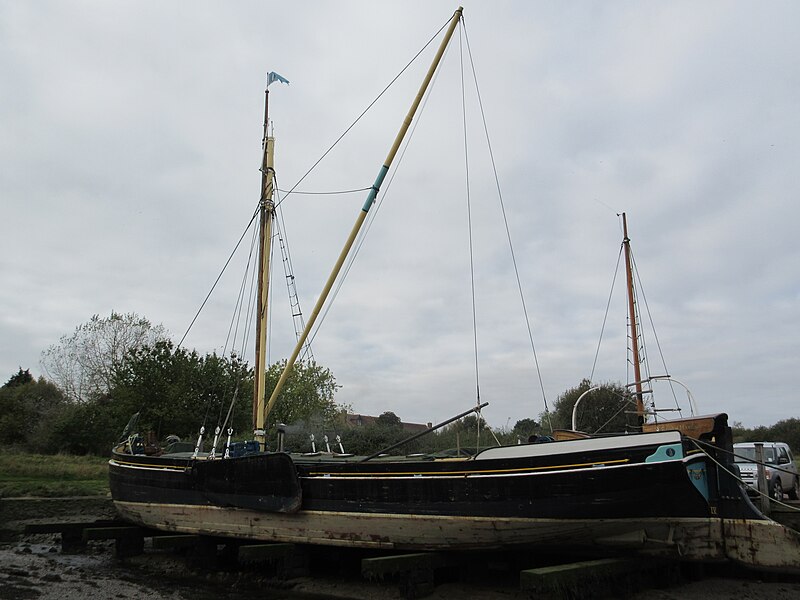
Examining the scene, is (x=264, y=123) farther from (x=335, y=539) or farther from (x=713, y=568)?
(x=713, y=568)

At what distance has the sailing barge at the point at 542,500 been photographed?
9.38 m

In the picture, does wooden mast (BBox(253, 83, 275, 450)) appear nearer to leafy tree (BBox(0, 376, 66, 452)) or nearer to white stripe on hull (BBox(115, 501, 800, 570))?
white stripe on hull (BBox(115, 501, 800, 570))

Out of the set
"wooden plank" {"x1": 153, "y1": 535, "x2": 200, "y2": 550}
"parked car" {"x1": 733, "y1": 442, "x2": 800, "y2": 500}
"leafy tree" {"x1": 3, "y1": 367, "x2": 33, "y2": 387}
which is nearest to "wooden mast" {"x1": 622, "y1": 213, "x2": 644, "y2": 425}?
"parked car" {"x1": 733, "y1": 442, "x2": 800, "y2": 500}

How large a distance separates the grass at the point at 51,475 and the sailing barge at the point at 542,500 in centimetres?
1305

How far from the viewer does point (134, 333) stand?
4631 centimetres

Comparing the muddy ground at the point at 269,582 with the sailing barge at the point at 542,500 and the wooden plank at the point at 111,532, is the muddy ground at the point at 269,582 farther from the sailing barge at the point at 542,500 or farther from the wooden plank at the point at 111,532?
the sailing barge at the point at 542,500

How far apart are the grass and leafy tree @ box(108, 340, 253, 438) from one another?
3.32 metres

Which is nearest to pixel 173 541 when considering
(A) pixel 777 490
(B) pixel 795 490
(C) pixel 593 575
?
(C) pixel 593 575

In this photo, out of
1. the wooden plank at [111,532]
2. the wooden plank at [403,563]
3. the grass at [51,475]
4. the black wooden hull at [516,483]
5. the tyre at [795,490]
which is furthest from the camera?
the grass at [51,475]

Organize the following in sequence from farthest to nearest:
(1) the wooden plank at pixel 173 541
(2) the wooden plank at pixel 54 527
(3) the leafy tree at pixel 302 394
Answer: (3) the leafy tree at pixel 302 394, (2) the wooden plank at pixel 54 527, (1) the wooden plank at pixel 173 541

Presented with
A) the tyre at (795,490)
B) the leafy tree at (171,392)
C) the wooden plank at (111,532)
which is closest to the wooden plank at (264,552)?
the wooden plank at (111,532)

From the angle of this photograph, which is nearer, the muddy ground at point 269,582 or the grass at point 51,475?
the muddy ground at point 269,582

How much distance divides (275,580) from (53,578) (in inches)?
188

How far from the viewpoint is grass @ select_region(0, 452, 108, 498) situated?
21.8 metres
